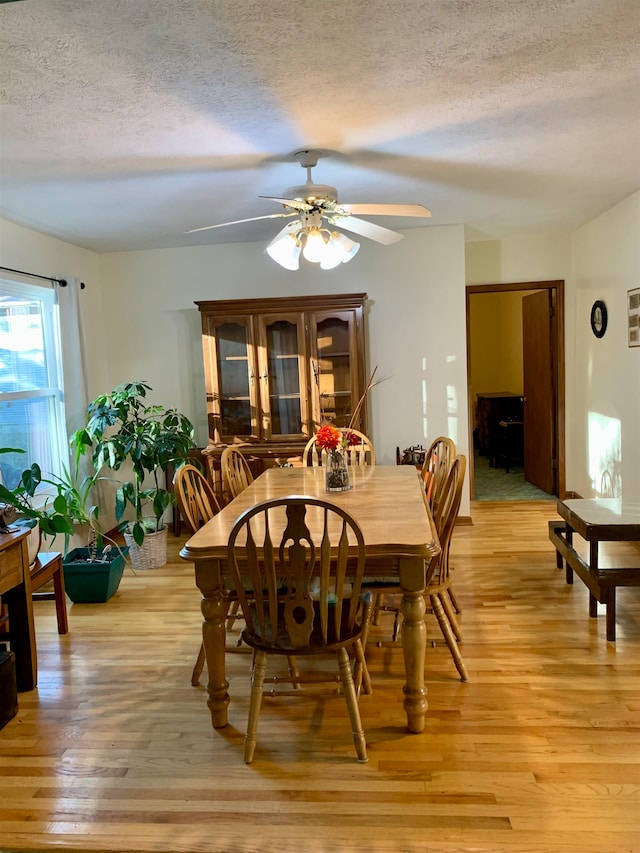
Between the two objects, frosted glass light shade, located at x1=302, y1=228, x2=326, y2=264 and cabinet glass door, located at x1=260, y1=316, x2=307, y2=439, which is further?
cabinet glass door, located at x1=260, y1=316, x2=307, y2=439

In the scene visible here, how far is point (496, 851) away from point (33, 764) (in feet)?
5.09

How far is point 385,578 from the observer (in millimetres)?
2293

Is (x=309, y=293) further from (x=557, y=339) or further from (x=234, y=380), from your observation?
(x=557, y=339)

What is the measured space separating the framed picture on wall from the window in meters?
3.95

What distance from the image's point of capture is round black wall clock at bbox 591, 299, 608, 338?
458 centimetres

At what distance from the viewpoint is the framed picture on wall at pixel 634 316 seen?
155 inches

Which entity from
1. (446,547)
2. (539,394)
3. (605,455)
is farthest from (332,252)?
(539,394)

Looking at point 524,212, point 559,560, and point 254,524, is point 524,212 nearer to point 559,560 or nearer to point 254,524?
point 559,560

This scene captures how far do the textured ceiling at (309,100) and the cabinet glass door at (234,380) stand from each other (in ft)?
3.62

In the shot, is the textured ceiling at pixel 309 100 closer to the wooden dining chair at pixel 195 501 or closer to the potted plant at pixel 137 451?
the potted plant at pixel 137 451

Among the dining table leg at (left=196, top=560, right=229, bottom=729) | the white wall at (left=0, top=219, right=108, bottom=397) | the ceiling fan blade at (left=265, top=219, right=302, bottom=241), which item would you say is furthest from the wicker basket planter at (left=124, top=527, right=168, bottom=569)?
the ceiling fan blade at (left=265, top=219, right=302, bottom=241)

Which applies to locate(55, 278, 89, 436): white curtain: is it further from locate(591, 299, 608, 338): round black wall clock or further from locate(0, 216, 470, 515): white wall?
locate(591, 299, 608, 338): round black wall clock

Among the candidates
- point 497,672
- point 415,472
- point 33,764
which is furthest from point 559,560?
point 33,764

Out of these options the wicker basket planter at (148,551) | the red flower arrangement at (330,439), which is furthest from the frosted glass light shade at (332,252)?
the wicker basket planter at (148,551)
